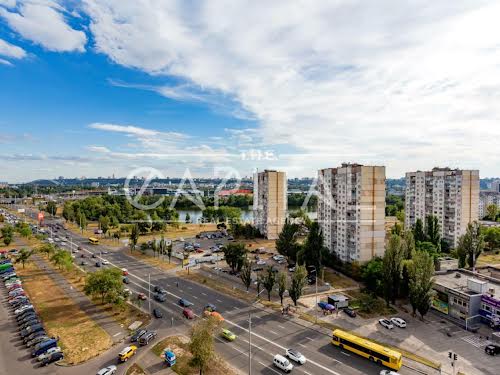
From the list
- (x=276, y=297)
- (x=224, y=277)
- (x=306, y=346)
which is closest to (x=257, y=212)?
(x=224, y=277)

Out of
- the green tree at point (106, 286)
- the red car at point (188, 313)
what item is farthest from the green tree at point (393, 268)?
the green tree at point (106, 286)

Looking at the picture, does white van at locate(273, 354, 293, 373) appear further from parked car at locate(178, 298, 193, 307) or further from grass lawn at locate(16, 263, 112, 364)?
parked car at locate(178, 298, 193, 307)

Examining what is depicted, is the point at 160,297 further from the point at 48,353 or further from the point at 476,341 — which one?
the point at 476,341

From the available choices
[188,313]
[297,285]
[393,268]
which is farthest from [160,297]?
[393,268]

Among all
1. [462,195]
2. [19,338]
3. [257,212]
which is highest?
[462,195]

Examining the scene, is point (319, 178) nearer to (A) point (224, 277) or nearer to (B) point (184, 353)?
(A) point (224, 277)

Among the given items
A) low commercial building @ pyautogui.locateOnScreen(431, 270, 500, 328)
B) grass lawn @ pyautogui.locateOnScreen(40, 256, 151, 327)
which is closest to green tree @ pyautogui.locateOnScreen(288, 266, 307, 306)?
low commercial building @ pyautogui.locateOnScreen(431, 270, 500, 328)

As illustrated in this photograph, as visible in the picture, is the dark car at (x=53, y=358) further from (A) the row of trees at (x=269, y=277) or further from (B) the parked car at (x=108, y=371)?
(A) the row of trees at (x=269, y=277)
